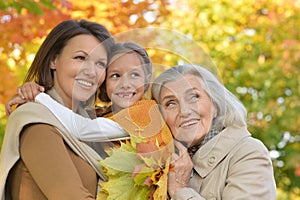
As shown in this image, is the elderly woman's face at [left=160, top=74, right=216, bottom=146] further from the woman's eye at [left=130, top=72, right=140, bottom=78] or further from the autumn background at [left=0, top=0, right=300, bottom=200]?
the autumn background at [left=0, top=0, right=300, bottom=200]

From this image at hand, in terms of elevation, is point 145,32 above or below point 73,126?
above

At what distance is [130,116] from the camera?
2.93 meters

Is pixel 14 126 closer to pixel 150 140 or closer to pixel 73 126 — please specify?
pixel 73 126

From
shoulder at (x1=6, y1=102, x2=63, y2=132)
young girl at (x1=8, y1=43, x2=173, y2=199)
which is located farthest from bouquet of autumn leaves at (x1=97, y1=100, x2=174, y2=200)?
shoulder at (x1=6, y1=102, x2=63, y2=132)

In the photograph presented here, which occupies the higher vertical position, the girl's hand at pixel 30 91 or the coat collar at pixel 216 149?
the girl's hand at pixel 30 91

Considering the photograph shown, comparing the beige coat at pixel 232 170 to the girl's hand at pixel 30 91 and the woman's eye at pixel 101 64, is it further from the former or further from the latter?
the girl's hand at pixel 30 91

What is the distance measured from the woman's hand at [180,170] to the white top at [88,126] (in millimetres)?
237

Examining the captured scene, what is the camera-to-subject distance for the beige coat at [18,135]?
111 inches

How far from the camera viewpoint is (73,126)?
2939 millimetres

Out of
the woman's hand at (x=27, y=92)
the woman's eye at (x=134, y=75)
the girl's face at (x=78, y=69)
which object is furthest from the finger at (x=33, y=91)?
the woman's eye at (x=134, y=75)

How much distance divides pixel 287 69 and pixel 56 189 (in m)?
7.16

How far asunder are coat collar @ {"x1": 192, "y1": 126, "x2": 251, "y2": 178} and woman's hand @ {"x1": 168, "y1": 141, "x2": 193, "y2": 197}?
0.06 metres

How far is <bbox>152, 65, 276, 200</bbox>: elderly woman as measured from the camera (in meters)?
2.79

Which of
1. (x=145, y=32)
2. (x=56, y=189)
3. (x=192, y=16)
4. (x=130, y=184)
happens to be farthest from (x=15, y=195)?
(x=192, y=16)
